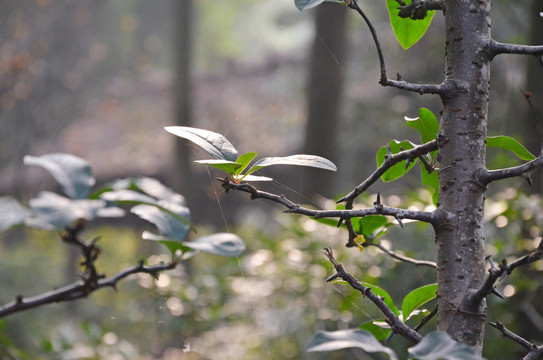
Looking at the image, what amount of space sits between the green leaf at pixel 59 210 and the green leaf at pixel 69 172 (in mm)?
29

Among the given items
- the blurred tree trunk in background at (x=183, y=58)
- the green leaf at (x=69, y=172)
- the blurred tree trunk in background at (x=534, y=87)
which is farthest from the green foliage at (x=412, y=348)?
the blurred tree trunk in background at (x=183, y=58)

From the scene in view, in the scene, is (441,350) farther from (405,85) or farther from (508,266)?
(405,85)

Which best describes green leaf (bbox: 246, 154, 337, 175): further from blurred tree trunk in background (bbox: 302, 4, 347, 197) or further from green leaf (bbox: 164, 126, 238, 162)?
blurred tree trunk in background (bbox: 302, 4, 347, 197)

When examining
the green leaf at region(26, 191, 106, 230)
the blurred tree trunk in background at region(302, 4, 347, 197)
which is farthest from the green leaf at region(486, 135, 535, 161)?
the blurred tree trunk in background at region(302, 4, 347, 197)

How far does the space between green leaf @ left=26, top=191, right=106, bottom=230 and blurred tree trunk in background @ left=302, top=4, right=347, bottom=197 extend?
2.73m

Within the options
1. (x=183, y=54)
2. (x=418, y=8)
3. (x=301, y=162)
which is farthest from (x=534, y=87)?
(x=183, y=54)

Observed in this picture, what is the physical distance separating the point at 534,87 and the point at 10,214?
1982 mm

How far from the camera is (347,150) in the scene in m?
4.84

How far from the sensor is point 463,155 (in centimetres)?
44

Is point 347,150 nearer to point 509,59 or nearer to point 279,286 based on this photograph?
point 509,59

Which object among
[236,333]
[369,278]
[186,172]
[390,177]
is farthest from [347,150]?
[390,177]

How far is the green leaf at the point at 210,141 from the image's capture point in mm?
425

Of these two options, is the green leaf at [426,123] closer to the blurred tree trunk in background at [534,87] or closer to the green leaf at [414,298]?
the green leaf at [414,298]

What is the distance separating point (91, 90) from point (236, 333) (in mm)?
4425
